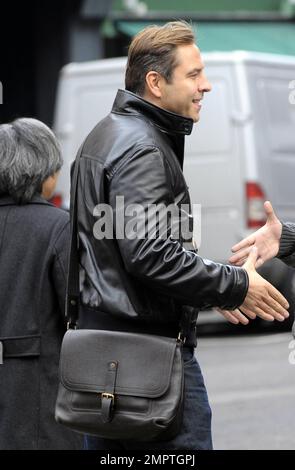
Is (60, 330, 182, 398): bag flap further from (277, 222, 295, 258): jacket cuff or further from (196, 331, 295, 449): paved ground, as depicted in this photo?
Result: (196, 331, 295, 449): paved ground

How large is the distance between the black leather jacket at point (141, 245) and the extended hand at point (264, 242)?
289mm

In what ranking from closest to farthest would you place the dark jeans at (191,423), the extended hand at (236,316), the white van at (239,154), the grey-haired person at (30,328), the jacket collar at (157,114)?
1. the dark jeans at (191,423)
2. the jacket collar at (157,114)
3. the extended hand at (236,316)
4. the grey-haired person at (30,328)
5. the white van at (239,154)

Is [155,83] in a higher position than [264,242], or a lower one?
higher

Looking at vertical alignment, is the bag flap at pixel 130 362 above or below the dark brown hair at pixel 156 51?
below

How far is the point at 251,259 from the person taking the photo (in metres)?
3.71

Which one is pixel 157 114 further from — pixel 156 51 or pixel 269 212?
pixel 269 212

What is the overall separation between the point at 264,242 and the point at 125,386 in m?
0.75

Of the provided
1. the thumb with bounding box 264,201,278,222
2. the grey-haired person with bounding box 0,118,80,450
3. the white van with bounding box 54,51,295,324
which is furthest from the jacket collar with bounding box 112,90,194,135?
the white van with bounding box 54,51,295,324

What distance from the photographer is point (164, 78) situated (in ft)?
12.2

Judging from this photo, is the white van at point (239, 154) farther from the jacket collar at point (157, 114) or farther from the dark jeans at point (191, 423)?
the dark jeans at point (191, 423)

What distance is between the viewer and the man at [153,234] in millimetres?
3477

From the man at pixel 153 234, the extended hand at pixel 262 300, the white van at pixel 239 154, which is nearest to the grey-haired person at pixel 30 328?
the man at pixel 153 234

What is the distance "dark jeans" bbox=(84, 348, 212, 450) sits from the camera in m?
3.57

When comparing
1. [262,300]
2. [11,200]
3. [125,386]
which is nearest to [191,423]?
[125,386]
